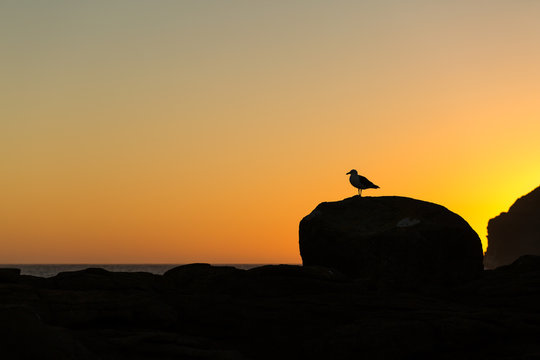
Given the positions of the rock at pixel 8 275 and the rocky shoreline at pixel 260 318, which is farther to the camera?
the rock at pixel 8 275

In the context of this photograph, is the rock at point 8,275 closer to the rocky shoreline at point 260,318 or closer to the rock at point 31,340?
the rocky shoreline at point 260,318

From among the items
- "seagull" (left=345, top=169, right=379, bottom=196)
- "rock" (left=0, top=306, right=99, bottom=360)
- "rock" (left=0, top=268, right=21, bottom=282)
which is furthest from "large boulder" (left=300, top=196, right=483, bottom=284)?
"rock" (left=0, top=306, right=99, bottom=360)

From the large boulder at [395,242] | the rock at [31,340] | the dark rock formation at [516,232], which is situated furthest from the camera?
the dark rock formation at [516,232]

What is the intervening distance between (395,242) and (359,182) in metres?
6.21

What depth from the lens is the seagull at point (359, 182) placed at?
84.4 feet

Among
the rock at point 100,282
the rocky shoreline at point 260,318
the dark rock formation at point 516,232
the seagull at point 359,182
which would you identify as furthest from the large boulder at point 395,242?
the dark rock formation at point 516,232

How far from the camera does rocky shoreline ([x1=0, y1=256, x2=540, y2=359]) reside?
1149 centimetres

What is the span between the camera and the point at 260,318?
46.5ft

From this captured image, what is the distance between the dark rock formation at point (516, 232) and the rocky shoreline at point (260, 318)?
455 feet

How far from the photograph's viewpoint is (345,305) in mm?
14773

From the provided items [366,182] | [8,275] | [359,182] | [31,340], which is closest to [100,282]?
[8,275]

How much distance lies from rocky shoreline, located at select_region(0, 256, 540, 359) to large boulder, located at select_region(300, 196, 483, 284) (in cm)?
242

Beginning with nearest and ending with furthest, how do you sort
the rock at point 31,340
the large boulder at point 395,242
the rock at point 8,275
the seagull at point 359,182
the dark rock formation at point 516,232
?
the rock at point 31,340, the rock at point 8,275, the large boulder at point 395,242, the seagull at point 359,182, the dark rock formation at point 516,232

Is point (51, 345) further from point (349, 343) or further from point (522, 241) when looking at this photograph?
point (522, 241)
